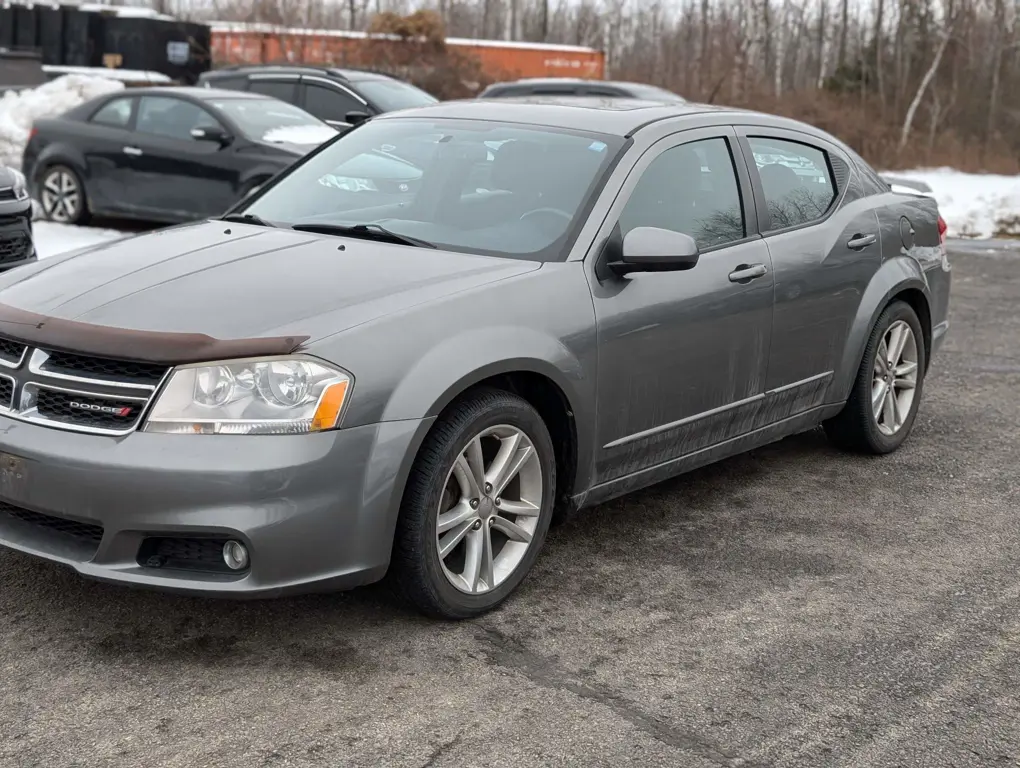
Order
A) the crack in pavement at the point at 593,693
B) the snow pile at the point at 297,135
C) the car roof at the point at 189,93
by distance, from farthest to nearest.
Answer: the car roof at the point at 189,93 < the snow pile at the point at 297,135 < the crack in pavement at the point at 593,693

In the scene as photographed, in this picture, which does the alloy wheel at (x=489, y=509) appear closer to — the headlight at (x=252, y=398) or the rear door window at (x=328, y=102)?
the headlight at (x=252, y=398)

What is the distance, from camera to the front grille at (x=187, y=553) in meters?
Answer: 3.60

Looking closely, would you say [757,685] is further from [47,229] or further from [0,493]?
[47,229]

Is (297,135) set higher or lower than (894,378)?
higher

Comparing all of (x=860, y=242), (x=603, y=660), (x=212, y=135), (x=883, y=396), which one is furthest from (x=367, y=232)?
(x=212, y=135)

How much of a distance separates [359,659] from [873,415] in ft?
10.4

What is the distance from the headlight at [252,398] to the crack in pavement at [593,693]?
2.85 ft

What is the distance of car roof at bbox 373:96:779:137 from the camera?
4922 millimetres

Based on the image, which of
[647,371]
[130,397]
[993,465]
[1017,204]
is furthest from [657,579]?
[1017,204]

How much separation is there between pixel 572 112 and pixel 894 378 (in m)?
2.17

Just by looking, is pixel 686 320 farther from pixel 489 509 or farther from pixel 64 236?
pixel 64 236

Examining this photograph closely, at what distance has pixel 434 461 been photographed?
3.78 meters

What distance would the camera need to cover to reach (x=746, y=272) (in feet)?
16.3

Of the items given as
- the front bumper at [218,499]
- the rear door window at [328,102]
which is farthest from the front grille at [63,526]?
the rear door window at [328,102]
